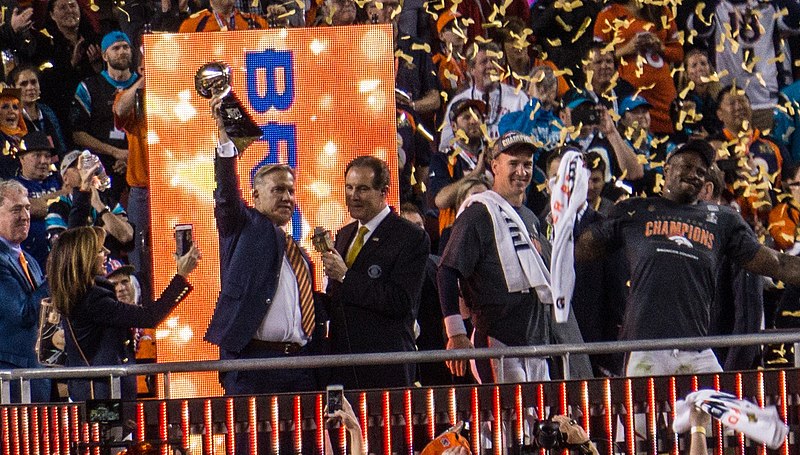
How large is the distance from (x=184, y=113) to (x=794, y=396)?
359 cm

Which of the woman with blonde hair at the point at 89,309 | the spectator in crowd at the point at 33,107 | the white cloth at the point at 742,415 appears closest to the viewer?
the white cloth at the point at 742,415

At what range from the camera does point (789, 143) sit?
1164cm

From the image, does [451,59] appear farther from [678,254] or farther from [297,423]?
[297,423]

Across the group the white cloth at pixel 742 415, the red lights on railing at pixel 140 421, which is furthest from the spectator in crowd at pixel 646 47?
the red lights on railing at pixel 140 421

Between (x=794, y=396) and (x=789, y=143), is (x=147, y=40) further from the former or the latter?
(x=789, y=143)

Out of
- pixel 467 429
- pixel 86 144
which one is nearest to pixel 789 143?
pixel 86 144

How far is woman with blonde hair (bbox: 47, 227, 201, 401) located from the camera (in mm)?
7191

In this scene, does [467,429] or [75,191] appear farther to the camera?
[75,191]

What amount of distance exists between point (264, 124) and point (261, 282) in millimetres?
1025

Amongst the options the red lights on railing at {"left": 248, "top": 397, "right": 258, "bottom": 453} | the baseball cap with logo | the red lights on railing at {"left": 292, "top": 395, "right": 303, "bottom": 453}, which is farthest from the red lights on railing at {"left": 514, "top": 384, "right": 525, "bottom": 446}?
the baseball cap with logo

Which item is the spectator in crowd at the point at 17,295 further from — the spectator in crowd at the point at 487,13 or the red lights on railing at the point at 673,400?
the spectator in crowd at the point at 487,13

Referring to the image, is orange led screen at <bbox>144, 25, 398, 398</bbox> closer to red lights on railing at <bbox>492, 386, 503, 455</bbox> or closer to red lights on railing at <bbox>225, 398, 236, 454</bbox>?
red lights on railing at <bbox>225, 398, 236, 454</bbox>

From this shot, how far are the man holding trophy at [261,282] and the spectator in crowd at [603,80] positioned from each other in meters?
3.51

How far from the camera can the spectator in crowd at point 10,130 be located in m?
9.67
